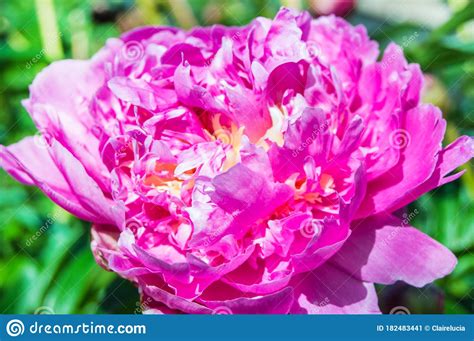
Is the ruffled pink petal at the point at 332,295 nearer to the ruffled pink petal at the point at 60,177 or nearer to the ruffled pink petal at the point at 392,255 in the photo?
the ruffled pink petal at the point at 392,255

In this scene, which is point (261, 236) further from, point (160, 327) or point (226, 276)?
point (160, 327)

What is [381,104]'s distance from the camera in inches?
25.6

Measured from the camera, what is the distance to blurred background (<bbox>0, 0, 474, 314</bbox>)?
809mm

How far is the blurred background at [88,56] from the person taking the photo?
2.65ft

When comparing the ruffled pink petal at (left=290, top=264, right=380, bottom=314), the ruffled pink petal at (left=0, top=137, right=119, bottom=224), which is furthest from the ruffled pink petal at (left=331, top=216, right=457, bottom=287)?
the ruffled pink petal at (left=0, top=137, right=119, bottom=224)

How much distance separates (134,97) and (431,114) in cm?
26

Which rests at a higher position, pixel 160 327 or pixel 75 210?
pixel 75 210

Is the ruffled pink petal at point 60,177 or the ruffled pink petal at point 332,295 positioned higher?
the ruffled pink petal at point 60,177

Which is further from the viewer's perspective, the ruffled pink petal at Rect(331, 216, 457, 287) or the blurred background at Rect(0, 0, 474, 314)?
the blurred background at Rect(0, 0, 474, 314)

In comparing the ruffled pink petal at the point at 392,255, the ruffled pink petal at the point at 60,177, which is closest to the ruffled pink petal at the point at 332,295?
the ruffled pink petal at the point at 392,255

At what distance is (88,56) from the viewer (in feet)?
3.15

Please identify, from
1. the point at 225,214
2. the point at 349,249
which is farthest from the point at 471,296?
the point at 225,214

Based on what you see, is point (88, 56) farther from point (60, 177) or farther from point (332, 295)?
point (332, 295)

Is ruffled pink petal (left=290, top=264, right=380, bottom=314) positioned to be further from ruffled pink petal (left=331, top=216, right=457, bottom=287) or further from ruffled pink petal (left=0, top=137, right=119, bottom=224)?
ruffled pink petal (left=0, top=137, right=119, bottom=224)
